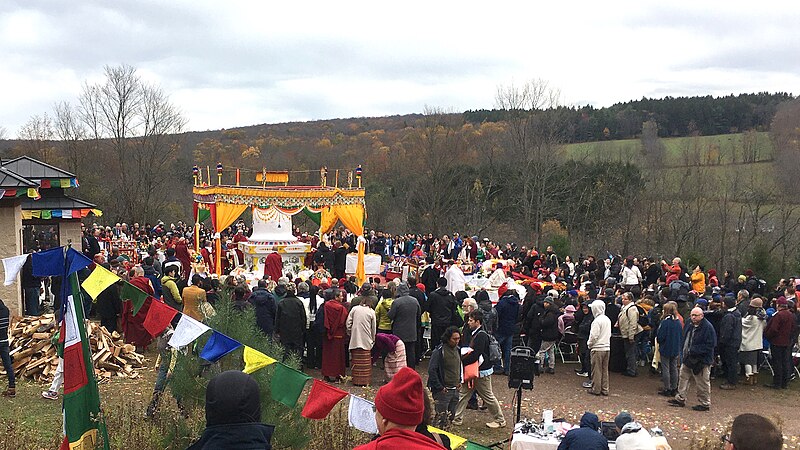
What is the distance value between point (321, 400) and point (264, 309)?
484 centimetres

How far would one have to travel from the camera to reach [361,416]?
19.0ft

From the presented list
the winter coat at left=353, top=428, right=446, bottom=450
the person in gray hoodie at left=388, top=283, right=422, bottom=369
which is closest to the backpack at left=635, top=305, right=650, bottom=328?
the person in gray hoodie at left=388, top=283, right=422, bottom=369

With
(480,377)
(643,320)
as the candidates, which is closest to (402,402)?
(480,377)

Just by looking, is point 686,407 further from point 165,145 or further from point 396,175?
point 165,145

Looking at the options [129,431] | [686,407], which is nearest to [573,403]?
[686,407]

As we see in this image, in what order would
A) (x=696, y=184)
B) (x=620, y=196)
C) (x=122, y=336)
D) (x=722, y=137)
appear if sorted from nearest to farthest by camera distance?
1. (x=122, y=336)
2. (x=696, y=184)
3. (x=620, y=196)
4. (x=722, y=137)

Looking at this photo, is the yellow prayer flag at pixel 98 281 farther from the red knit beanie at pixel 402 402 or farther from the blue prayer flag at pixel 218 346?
the red knit beanie at pixel 402 402

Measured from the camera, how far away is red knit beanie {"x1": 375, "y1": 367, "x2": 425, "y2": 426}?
2.80m

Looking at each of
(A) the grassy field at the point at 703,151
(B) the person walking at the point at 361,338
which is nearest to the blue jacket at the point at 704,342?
(B) the person walking at the point at 361,338

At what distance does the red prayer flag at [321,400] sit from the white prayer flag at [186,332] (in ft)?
3.49

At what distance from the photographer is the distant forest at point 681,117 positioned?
40.8m

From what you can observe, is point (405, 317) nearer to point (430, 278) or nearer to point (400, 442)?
point (430, 278)

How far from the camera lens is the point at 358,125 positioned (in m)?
58.9

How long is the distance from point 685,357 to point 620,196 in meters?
21.4
